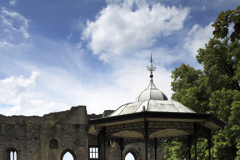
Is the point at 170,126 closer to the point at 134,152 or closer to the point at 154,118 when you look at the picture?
the point at 154,118

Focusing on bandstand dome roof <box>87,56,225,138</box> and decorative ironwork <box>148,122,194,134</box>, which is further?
decorative ironwork <box>148,122,194,134</box>

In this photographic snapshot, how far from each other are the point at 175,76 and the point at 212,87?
345cm

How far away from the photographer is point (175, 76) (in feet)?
65.7

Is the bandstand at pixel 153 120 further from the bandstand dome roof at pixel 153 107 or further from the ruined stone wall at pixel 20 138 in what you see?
the ruined stone wall at pixel 20 138

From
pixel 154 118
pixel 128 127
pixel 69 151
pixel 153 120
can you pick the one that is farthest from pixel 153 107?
pixel 69 151

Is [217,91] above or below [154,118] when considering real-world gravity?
above

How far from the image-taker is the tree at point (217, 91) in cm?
1523

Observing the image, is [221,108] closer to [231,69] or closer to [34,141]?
[231,69]

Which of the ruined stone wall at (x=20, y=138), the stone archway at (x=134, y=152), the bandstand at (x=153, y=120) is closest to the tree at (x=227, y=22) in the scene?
the bandstand at (x=153, y=120)

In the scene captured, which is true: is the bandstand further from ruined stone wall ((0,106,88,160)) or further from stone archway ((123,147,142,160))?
stone archway ((123,147,142,160))

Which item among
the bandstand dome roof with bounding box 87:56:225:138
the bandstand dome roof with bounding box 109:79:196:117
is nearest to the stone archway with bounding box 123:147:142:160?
the bandstand dome roof with bounding box 87:56:225:138

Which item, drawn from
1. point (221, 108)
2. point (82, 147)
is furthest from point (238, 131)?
point (82, 147)

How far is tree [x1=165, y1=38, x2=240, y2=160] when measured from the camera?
50.0 feet

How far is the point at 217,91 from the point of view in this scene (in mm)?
15812
